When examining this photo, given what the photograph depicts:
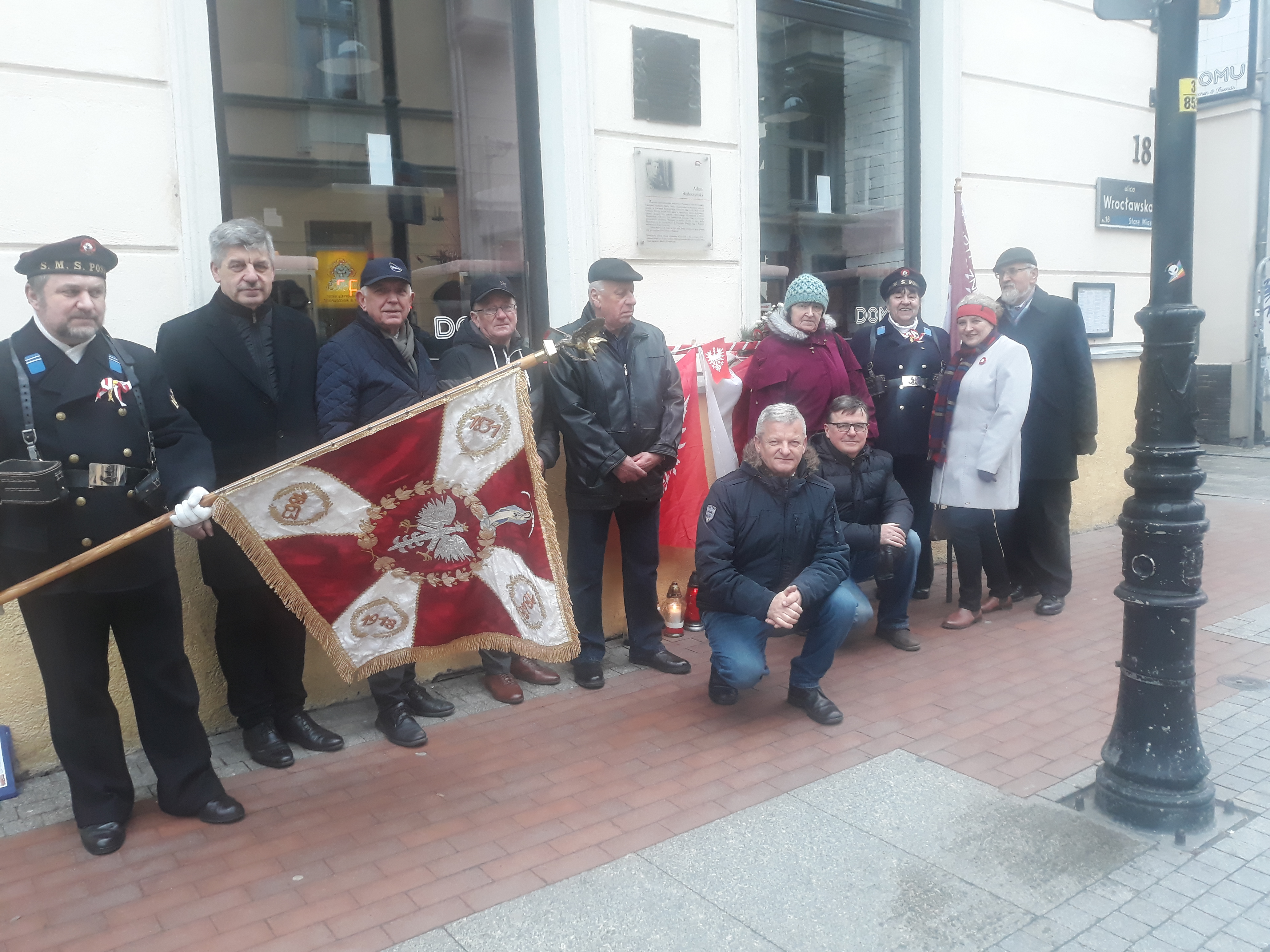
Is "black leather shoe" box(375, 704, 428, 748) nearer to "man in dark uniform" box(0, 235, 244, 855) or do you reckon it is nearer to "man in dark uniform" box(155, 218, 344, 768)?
"man in dark uniform" box(155, 218, 344, 768)

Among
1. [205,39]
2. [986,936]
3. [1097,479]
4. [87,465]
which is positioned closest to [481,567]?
[87,465]

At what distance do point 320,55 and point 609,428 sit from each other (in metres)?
2.40

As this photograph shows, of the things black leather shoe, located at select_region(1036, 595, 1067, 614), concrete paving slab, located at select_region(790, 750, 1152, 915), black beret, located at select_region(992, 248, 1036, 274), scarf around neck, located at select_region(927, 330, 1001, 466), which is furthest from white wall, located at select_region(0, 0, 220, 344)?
black leather shoe, located at select_region(1036, 595, 1067, 614)

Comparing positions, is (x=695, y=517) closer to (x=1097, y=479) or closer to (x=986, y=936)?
(x=986, y=936)

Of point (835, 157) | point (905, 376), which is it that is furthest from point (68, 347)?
point (835, 157)

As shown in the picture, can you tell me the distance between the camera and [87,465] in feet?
11.2

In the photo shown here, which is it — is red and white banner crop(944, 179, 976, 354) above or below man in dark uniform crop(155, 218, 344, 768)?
above

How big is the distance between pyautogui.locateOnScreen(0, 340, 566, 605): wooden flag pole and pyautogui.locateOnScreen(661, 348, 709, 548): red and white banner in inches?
68.9

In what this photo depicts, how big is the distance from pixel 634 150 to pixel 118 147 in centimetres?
265

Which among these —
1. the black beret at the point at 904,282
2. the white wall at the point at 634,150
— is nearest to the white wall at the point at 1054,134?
the black beret at the point at 904,282

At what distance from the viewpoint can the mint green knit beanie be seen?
5449mm

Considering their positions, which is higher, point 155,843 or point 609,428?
point 609,428

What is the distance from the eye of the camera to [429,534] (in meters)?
3.96

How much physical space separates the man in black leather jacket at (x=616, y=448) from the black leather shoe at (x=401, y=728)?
0.94 meters
